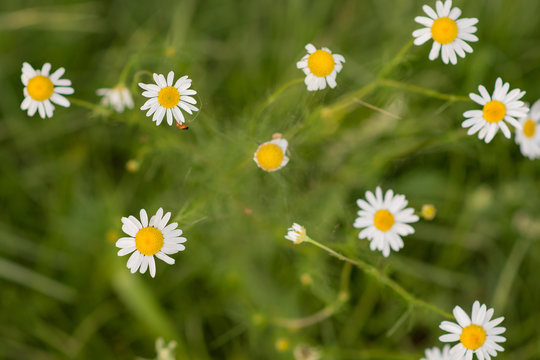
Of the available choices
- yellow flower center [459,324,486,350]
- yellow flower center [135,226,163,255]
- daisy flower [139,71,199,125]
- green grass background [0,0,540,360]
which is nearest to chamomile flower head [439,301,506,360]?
yellow flower center [459,324,486,350]

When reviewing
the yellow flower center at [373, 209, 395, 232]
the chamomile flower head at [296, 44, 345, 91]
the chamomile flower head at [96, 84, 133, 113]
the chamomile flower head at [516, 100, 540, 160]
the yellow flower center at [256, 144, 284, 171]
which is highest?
the chamomile flower head at [96, 84, 133, 113]

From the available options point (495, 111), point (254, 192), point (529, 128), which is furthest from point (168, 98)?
point (529, 128)

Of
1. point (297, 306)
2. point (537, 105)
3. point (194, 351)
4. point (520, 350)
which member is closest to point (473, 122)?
point (537, 105)

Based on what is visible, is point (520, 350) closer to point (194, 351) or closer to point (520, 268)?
point (520, 268)

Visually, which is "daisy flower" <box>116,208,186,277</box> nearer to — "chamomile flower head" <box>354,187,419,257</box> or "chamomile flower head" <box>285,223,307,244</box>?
"chamomile flower head" <box>285,223,307,244</box>

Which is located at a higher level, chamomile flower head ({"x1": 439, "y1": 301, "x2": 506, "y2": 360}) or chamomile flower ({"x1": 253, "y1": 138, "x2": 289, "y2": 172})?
chamomile flower ({"x1": 253, "y1": 138, "x2": 289, "y2": 172})

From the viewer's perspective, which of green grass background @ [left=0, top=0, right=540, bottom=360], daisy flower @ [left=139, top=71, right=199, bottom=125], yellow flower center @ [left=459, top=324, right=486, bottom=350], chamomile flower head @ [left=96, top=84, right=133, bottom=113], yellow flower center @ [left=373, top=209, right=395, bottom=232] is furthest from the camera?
green grass background @ [left=0, top=0, right=540, bottom=360]

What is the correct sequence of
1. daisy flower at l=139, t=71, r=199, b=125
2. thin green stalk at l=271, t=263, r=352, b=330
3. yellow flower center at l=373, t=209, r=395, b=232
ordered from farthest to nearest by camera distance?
thin green stalk at l=271, t=263, r=352, b=330
yellow flower center at l=373, t=209, r=395, b=232
daisy flower at l=139, t=71, r=199, b=125
